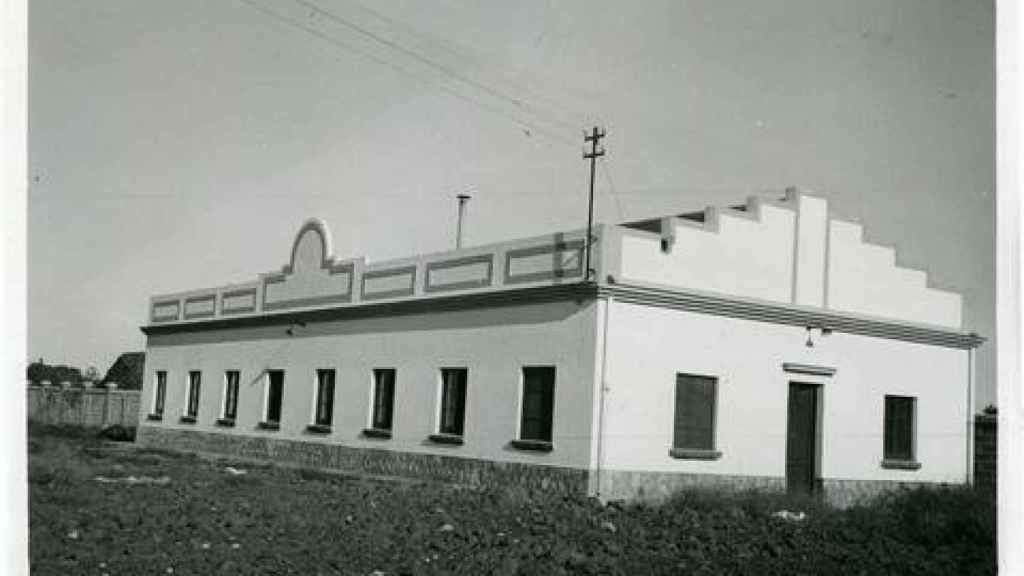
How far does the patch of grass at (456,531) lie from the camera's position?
9461mm

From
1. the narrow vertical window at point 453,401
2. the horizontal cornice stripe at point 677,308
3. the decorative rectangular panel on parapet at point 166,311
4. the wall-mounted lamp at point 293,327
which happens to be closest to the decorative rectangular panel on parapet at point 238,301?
the wall-mounted lamp at point 293,327

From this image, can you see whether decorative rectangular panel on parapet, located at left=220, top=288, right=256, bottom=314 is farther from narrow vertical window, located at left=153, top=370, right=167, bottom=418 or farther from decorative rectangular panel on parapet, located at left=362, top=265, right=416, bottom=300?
decorative rectangular panel on parapet, located at left=362, top=265, right=416, bottom=300

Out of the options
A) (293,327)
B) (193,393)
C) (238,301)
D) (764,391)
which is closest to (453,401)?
(764,391)

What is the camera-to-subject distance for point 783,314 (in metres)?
16.6

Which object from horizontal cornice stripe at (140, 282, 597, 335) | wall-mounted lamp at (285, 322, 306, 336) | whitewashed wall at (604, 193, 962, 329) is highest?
whitewashed wall at (604, 193, 962, 329)

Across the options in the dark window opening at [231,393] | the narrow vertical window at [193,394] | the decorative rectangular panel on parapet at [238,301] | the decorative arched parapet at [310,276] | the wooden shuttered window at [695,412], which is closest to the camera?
the wooden shuttered window at [695,412]

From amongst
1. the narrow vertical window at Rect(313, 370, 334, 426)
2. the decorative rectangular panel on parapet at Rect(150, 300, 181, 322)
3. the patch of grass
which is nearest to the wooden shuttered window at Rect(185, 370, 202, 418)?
the decorative rectangular panel on parapet at Rect(150, 300, 181, 322)

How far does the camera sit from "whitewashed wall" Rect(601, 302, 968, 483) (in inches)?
583

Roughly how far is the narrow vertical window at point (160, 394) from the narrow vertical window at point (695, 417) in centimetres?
1785

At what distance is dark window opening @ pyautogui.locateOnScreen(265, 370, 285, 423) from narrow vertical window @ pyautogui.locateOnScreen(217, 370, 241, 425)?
1656 mm

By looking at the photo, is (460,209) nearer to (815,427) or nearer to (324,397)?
(324,397)

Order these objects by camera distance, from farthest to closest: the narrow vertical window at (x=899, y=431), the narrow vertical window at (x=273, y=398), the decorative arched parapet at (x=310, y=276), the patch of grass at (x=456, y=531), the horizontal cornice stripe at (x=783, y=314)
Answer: the narrow vertical window at (x=273, y=398)
the decorative arched parapet at (x=310, y=276)
the narrow vertical window at (x=899, y=431)
the horizontal cornice stripe at (x=783, y=314)
the patch of grass at (x=456, y=531)

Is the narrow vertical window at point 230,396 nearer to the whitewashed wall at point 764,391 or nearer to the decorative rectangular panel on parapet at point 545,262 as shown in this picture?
the decorative rectangular panel on parapet at point 545,262

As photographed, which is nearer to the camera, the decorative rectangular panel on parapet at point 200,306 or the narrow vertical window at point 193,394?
Answer: the narrow vertical window at point 193,394
